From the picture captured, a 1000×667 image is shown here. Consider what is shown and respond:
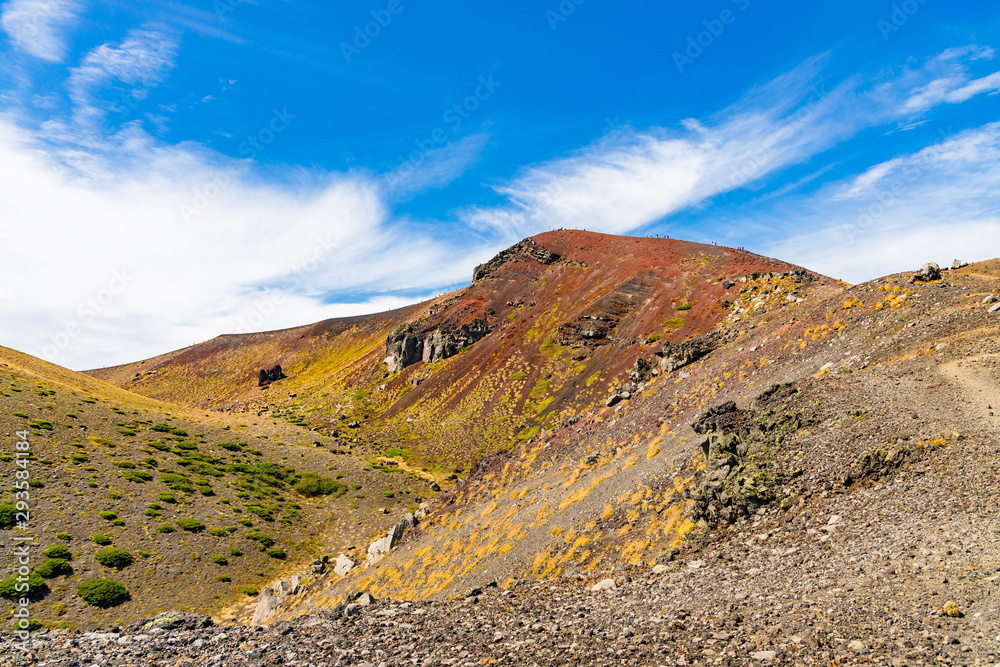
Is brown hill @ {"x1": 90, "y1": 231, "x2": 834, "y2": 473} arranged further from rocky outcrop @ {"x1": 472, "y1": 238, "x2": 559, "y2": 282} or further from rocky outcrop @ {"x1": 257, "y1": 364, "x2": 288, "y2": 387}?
rocky outcrop @ {"x1": 257, "y1": 364, "x2": 288, "y2": 387}

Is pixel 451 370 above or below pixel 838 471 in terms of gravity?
above

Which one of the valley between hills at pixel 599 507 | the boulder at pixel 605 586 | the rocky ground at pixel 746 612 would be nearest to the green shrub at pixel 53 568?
the valley between hills at pixel 599 507

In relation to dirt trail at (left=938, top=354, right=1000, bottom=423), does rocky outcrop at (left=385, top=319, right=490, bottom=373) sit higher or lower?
higher

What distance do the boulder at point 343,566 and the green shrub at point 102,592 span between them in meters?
13.6

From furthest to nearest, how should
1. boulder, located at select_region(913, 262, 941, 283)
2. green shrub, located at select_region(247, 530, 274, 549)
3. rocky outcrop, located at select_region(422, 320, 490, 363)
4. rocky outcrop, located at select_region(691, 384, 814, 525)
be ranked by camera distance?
rocky outcrop, located at select_region(422, 320, 490, 363) < green shrub, located at select_region(247, 530, 274, 549) < boulder, located at select_region(913, 262, 941, 283) < rocky outcrop, located at select_region(691, 384, 814, 525)

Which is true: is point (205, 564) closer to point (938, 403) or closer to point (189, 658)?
point (189, 658)

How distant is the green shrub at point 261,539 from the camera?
41.5 meters

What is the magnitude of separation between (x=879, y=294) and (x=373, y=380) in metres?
93.3

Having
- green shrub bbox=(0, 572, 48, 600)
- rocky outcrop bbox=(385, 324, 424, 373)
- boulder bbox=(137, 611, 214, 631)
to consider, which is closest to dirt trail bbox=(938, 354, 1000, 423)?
boulder bbox=(137, 611, 214, 631)

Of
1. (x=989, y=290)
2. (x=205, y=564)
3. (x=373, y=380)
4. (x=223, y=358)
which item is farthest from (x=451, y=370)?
(x=223, y=358)

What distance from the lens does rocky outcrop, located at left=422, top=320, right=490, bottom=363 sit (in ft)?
323

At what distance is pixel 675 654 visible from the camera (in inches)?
420

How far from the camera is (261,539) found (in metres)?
41.9

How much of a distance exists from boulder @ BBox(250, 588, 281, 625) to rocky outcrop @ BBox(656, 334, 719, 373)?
3728 cm
